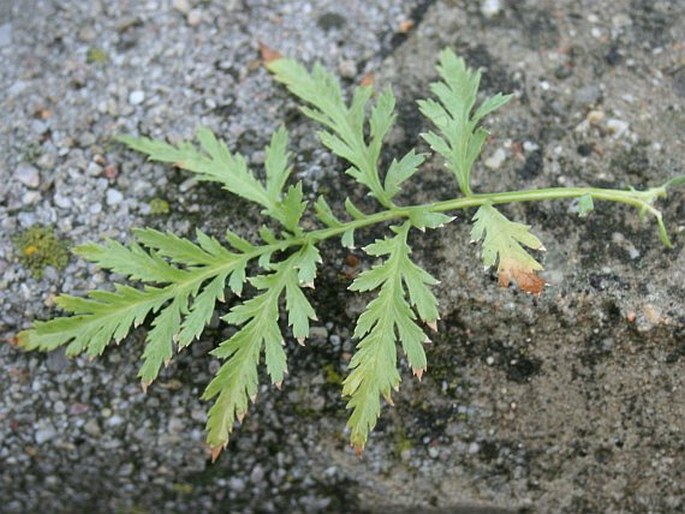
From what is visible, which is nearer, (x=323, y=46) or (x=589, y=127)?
(x=589, y=127)

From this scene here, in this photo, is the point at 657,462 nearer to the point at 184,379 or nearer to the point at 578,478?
the point at 578,478

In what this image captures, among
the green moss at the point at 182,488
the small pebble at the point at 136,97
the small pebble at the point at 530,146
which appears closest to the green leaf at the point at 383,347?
the small pebble at the point at 530,146

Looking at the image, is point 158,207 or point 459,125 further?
point 158,207

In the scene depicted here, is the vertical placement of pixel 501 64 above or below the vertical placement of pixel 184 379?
above

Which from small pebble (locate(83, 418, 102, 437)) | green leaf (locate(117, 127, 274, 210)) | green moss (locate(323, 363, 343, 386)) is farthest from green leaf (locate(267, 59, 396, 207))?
small pebble (locate(83, 418, 102, 437))

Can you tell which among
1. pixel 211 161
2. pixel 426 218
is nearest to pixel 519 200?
pixel 426 218

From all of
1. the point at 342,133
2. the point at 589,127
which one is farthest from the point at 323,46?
the point at 589,127

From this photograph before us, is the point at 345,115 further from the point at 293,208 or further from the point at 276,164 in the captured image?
the point at 293,208
